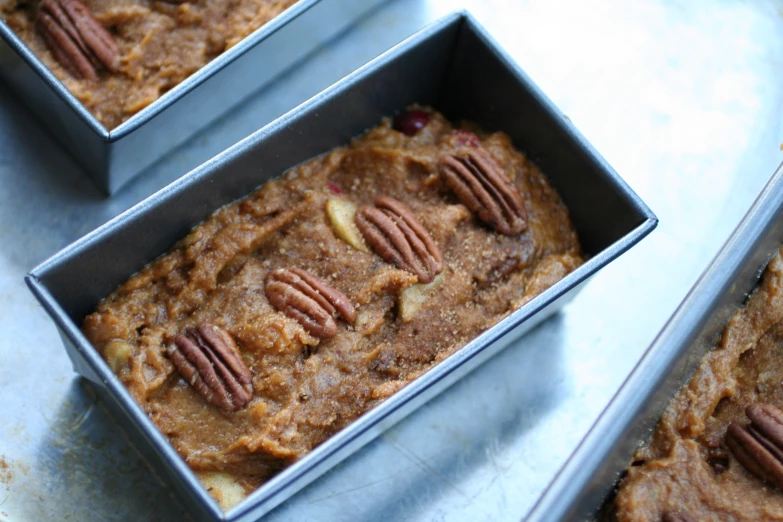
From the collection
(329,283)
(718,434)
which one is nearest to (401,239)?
(329,283)

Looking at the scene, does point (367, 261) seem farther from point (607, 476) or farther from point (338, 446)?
point (607, 476)

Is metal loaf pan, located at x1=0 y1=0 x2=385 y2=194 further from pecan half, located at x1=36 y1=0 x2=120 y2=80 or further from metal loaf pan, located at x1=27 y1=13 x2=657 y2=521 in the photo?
metal loaf pan, located at x1=27 y1=13 x2=657 y2=521

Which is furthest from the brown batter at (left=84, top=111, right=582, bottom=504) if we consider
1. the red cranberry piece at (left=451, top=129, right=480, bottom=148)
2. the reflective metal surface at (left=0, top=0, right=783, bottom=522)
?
the reflective metal surface at (left=0, top=0, right=783, bottom=522)

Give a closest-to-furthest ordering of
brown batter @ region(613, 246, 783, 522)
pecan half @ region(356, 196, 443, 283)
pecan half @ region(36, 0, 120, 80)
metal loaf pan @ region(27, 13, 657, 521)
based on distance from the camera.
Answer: metal loaf pan @ region(27, 13, 657, 521) → brown batter @ region(613, 246, 783, 522) → pecan half @ region(356, 196, 443, 283) → pecan half @ region(36, 0, 120, 80)

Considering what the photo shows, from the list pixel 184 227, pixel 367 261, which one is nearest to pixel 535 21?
pixel 367 261

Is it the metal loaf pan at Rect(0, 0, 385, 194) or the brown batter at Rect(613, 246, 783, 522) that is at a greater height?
the metal loaf pan at Rect(0, 0, 385, 194)

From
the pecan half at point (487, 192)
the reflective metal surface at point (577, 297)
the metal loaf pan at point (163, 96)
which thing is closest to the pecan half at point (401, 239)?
the pecan half at point (487, 192)
